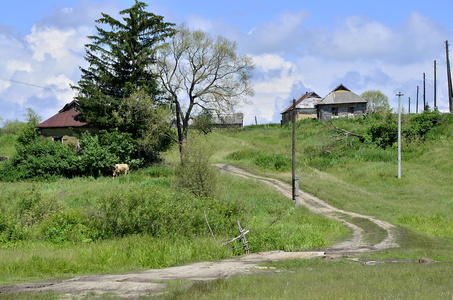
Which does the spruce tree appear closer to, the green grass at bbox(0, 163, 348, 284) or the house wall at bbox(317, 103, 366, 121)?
the green grass at bbox(0, 163, 348, 284)

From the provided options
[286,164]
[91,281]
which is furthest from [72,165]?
[91,281]

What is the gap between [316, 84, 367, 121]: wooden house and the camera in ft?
233

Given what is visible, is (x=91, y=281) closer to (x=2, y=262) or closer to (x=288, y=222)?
(x=2, y=262)

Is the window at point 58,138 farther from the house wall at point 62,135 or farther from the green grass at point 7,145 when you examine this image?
the green grass at point 7,145

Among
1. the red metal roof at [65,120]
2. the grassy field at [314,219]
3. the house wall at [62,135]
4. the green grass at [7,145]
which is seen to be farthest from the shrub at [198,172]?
the green grass at [7,145]

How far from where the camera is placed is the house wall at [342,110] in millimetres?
71062

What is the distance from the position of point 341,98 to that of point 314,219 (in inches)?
1947

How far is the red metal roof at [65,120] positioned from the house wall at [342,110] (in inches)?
1571

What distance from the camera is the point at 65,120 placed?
4750 centimetres

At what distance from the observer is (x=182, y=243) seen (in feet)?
56.9

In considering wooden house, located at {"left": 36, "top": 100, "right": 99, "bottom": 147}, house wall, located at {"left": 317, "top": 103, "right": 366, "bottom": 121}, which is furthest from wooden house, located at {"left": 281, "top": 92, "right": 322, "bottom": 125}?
wooden house, located at {"left": 36, "top": 100, "right": 99, "bottom": 147}

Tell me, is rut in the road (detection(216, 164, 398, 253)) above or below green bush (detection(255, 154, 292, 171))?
below

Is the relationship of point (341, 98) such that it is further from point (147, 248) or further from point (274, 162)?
point (147, 248)

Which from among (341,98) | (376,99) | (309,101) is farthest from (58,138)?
(376,99)
